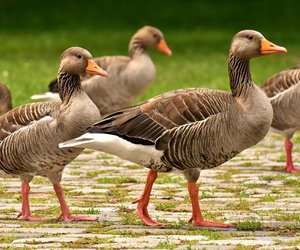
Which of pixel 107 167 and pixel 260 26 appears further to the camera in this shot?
pixel 260 26

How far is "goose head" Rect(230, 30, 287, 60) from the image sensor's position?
9.03m

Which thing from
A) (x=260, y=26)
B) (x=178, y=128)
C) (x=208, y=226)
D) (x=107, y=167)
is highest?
(x=178, y=128)

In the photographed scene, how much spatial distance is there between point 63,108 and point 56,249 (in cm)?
205

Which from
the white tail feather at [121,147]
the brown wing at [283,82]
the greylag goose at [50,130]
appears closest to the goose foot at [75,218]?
the greylag goose at [50,130]

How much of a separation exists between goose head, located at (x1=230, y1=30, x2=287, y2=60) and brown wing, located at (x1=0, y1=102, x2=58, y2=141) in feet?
5.79

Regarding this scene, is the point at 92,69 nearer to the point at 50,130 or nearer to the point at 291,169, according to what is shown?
the point at 50,130

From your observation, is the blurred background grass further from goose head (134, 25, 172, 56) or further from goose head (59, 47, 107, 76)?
goose head (59, 47, 107, 76)

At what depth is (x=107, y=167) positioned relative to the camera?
12289 mm

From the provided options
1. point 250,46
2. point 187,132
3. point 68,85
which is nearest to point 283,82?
point 250,46

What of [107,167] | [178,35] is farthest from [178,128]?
[178,35]

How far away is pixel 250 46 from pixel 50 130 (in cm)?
200

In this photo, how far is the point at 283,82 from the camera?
12484mm

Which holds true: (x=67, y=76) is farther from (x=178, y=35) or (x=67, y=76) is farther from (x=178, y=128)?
(x=178, y=35)

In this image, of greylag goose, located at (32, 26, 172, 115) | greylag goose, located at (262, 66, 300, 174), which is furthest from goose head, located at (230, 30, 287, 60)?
greylag goose, located at (32, 26, 172, 115)
